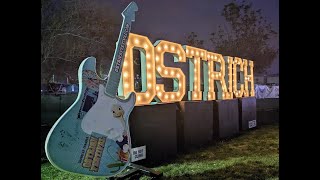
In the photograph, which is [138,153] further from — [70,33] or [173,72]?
[70,33]

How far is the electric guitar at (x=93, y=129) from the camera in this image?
4.08 meters

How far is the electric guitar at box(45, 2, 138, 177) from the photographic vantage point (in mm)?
4079

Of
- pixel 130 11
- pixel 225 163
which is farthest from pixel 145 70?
pixel 225 163

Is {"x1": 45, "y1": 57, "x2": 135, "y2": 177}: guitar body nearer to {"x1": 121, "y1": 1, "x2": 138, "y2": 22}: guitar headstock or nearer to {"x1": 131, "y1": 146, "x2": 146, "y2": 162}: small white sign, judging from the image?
{"x1": 131, "y1": 146, "x2": 146, "y2": 162}: small white sign

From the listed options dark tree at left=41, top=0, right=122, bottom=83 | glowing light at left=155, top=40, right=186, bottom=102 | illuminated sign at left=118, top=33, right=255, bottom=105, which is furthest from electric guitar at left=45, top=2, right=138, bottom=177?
dark tree at left=41, top=0, right=122, bottom=83

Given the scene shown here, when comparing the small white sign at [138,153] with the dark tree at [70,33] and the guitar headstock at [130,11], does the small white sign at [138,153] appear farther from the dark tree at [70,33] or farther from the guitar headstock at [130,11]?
the dark tree at [70,33]

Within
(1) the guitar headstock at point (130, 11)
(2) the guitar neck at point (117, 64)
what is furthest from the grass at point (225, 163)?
(1) the guitar headstock at point (130, 11)

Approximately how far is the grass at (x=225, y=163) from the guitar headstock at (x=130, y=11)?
326 cm

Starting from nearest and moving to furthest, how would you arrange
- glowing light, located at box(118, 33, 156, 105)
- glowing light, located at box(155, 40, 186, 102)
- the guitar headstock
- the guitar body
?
the guitar body < the guitar headstock < glowing light, located at box(118, 33, 156, 105) < glowing light, located at box(155, 40, 186, 102)

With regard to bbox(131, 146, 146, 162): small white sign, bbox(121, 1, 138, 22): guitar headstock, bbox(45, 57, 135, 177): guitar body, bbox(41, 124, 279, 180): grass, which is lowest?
bbox(41, 124, 279, 180): grass

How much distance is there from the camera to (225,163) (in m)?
6.55

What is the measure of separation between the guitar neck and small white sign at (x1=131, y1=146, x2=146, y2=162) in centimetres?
162

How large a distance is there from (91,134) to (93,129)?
0.09 m

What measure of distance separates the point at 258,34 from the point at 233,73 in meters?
19.9
